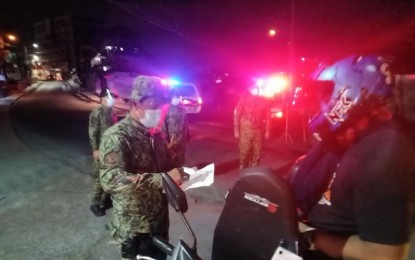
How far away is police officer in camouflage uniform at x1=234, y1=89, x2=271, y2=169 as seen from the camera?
6.85 metres

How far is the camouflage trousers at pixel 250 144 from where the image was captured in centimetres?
689

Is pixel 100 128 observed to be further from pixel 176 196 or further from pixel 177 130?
pixel 176 196

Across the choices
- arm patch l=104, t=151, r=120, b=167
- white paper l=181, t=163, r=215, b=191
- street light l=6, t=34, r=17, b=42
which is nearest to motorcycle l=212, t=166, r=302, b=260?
white paper l=181, t=163, r=215, b=191

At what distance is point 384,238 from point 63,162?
8316 mm

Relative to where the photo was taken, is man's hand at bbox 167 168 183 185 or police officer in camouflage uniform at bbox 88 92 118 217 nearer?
man's hand at bbox 167 168 183 185

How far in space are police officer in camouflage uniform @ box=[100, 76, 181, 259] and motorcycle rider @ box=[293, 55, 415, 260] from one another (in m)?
1.14

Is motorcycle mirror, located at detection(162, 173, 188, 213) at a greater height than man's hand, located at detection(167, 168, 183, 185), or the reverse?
motorcycle mirror, located at detection(162, 173, 188, 213)

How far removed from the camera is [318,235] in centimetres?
152

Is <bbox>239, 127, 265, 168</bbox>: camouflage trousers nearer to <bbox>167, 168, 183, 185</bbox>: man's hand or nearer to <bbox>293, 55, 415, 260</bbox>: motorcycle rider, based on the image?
<bbox>167, 168, 183, 185</bbox>: man's hand

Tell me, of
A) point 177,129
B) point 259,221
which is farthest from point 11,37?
point 259,221

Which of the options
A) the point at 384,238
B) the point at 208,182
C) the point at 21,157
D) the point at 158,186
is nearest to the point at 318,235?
the point at 384,238

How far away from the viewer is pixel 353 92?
5.07 ft

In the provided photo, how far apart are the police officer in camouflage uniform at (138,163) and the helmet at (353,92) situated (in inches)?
47.8

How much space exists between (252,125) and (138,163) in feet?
14.6
